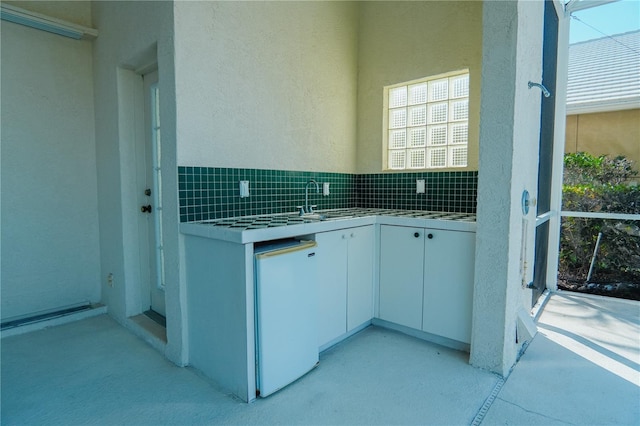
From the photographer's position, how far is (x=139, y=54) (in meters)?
2.55

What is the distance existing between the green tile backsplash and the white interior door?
2.23ft

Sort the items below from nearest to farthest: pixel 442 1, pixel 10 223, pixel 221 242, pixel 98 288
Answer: pixel 221 242 → pixel 10 223 → pixel 442 1 → pixel 98 288

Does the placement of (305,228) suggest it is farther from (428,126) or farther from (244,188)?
(428,126)

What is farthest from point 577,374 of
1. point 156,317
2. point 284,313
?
point 156,317

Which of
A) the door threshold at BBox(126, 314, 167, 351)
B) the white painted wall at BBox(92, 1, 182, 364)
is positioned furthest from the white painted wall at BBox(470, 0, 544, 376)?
the door threshold at BBox(126, 314, 167, 351)

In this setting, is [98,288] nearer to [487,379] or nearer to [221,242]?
[221,242]

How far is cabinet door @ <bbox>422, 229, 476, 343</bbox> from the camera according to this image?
7.64 feet

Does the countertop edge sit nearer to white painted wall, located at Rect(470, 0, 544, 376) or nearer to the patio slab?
white painted wall, located at Rect(470, 0, 544, 376)

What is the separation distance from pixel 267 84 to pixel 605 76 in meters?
5.28

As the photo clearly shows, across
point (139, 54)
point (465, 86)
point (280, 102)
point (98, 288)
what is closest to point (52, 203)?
point (98, 288)

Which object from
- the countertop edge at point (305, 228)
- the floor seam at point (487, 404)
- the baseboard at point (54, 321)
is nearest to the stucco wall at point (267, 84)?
the countertop edge at point (305, 228)

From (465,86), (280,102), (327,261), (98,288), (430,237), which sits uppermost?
(465,86)

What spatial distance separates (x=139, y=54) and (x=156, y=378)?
2367 millimetres

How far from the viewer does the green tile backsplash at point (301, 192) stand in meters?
2.31
